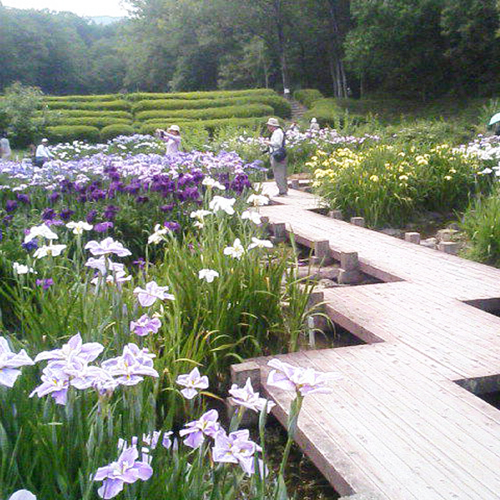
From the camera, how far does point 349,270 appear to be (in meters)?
5.36

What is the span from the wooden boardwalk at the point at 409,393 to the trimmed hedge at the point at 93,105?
2603cm

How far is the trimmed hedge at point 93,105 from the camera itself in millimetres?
28263

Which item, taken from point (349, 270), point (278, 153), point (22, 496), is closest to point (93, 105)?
point (278, 153)

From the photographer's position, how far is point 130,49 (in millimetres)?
50094

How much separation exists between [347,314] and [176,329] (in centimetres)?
158

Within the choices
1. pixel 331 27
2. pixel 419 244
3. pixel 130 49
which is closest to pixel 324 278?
pixel 419 244

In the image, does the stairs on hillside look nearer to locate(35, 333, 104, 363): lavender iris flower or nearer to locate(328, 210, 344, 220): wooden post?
locate(328, 210, 344, 220): wooden post

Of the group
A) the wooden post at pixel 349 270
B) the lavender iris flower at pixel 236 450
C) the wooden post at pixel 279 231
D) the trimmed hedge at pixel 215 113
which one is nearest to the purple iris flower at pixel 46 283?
the lavender iris flower at pixel 236 450

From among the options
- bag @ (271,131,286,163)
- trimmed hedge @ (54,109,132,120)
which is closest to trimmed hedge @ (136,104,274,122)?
trimmed hedge @ (54,109,132,120)

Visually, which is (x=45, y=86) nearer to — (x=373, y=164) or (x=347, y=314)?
(x=373, y=164)

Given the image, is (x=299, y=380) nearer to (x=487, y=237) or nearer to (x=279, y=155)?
(x=487, y=237)

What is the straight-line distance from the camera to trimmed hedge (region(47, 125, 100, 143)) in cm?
2219

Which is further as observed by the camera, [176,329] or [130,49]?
[130,49]

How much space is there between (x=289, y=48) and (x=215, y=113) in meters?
17.6
